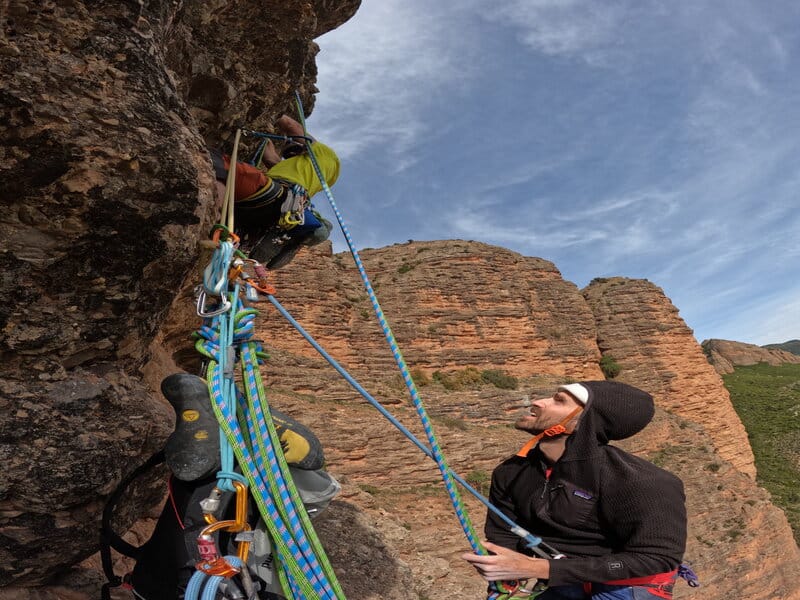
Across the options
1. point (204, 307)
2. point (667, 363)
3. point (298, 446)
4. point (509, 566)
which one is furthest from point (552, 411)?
point (667, 363)

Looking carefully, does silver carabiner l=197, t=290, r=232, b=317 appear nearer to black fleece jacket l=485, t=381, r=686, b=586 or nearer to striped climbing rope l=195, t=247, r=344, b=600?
striped climbing rope l=195, t=247, r=344, b=600

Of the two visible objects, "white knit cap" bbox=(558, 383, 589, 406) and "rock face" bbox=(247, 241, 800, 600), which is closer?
"white knit cap" bbox=(558, 383, 589, 406)

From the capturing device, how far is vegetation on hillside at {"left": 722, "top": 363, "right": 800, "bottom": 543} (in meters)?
31.5

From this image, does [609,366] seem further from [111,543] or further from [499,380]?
[111,543]

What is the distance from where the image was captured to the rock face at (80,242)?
2.30 meters

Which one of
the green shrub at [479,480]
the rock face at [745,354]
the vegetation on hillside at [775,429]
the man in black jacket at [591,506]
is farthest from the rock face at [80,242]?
the rock face at [745,354]

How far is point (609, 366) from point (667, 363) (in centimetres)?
417

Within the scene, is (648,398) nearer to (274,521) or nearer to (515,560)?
(515,560)

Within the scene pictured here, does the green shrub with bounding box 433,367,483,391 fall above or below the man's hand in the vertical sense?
above

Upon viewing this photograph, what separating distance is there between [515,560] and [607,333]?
34.2 m

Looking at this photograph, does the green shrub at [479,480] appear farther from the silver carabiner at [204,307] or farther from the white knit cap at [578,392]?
the silver carabiner at [204,307]

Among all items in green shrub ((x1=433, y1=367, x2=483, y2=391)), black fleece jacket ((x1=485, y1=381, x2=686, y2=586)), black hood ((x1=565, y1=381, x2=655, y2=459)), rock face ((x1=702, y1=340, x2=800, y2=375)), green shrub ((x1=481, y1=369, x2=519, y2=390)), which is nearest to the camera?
black fleece jacket ((x1=485, y1=381, x2=686, y2=586))

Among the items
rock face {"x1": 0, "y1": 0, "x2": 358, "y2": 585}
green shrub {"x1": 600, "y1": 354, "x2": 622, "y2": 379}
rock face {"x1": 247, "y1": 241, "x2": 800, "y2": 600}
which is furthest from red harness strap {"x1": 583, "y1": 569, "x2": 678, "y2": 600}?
green shrub {"x1": 600, "y1": 354, "x2": 622, "y2": 379}

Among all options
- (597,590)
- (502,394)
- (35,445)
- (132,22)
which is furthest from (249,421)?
(502,394)
